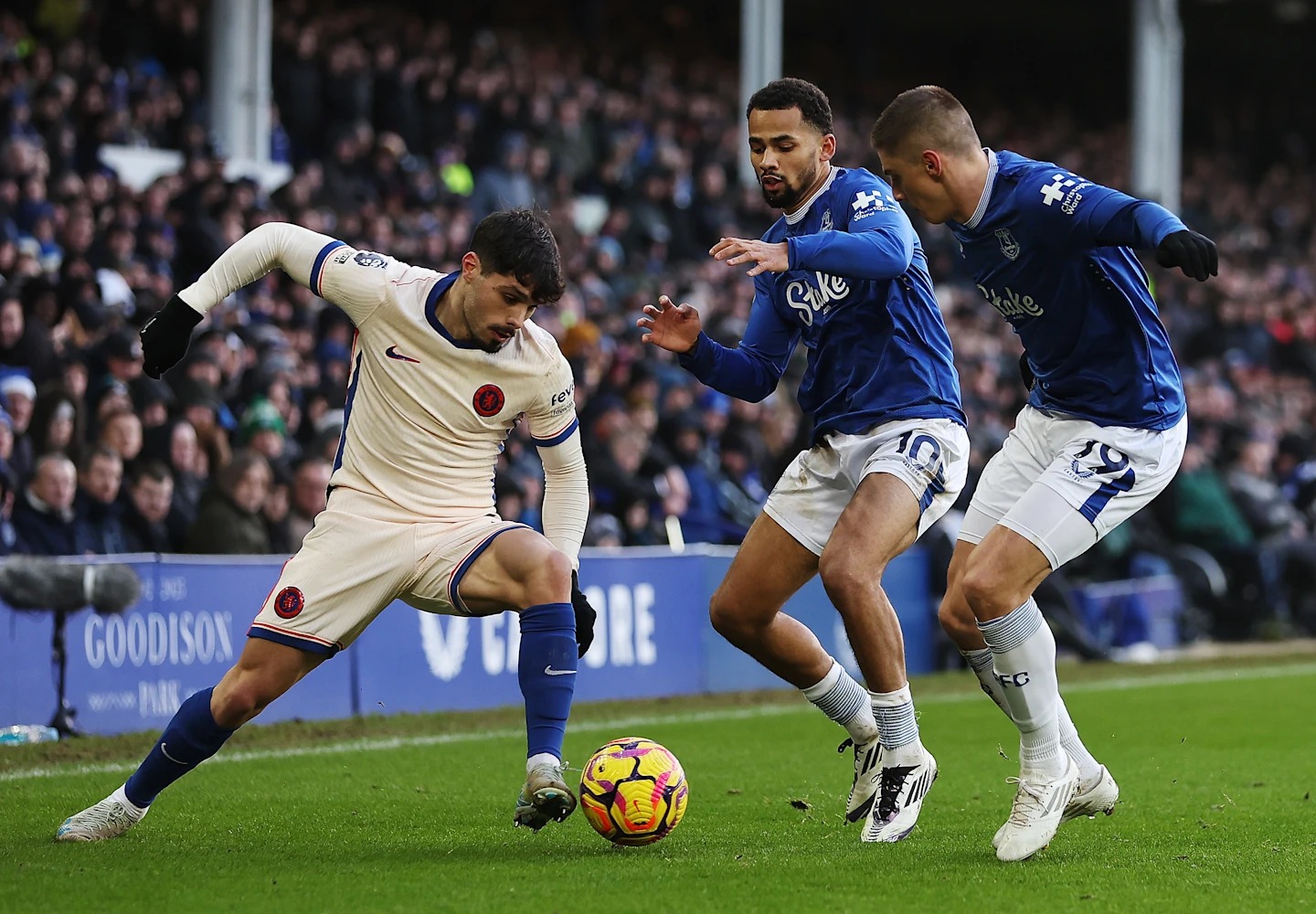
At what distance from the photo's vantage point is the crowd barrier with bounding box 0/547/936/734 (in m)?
9.39

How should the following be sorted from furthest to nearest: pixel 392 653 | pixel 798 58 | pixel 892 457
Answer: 1. pixel 798 58
2. pixel 392 653
3. pixel 892 457

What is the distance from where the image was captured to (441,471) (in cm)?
609

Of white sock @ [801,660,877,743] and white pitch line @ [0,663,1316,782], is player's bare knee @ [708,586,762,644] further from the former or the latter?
white pitch line @ [0,663,1316,782]

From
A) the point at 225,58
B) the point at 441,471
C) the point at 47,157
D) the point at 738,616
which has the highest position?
the point at 225,58

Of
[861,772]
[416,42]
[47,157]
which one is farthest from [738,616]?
[416,42]

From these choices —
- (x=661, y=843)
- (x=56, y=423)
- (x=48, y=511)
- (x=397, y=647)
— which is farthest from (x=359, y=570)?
(x=397, y=647)

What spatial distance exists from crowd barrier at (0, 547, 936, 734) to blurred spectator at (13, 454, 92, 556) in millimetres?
614

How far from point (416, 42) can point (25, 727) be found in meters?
12.3

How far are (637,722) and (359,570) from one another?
16.8 feet

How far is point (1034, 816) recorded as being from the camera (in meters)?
5.70

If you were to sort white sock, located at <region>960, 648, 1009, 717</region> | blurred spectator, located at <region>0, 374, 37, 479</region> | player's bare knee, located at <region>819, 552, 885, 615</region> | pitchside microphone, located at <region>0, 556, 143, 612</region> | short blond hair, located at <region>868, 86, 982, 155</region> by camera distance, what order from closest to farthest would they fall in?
short blond hair, located at <region>868, 86, 982, 155</region> < player's bare knee, located at <region>819, 552, 885, 615</region> < white sock, located at <region>960, 648, 1009, 717</region> < pitchside microphone, located at <region>0, 556, 143, 612</region> < blurred spectator, located at <region>0, 374, 37, 479</region>

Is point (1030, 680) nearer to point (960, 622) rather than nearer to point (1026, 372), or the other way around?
point (960, 622)

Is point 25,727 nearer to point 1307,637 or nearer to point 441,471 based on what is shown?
point 441,471

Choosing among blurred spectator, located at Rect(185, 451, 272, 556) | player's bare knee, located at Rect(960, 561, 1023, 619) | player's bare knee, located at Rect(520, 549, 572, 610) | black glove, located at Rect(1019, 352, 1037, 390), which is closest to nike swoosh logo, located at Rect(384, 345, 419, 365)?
player's bare knee, located at Rect(520, 549, 572, 610)
